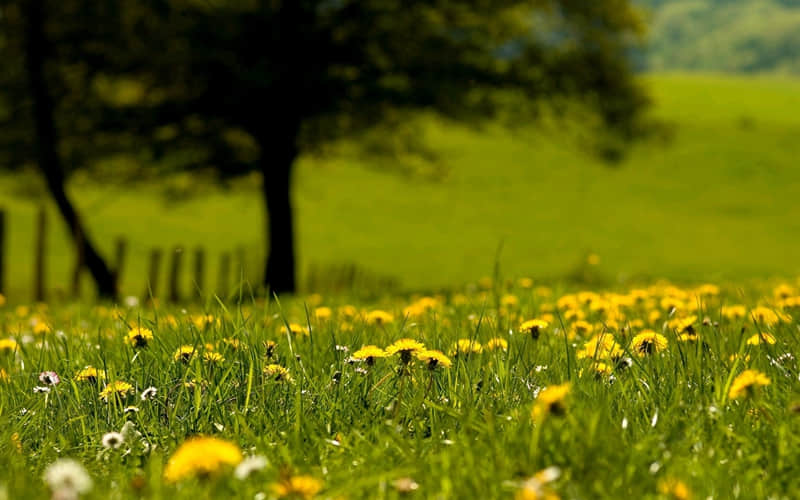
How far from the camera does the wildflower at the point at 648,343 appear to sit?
287 cm

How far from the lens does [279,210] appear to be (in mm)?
14969

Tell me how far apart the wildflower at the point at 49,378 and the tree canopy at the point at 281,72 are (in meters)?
9.98

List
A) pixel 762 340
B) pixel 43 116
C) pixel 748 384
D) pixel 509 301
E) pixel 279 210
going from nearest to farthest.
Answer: pixel 748 384
pixel 762 340
pixel 509 301
pixel 43 116
pixel 279 210

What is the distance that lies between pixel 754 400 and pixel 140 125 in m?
13.1

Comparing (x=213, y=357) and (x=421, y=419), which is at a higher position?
(x=213, y=357)

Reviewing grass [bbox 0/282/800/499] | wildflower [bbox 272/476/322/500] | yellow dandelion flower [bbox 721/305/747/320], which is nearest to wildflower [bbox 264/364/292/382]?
grass [bbox 0/282/800/499]

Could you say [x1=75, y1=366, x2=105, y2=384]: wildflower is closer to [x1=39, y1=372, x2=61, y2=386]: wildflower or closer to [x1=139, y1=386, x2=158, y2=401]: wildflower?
[x1=39, y1=372, x2=61, y2=386]: wildflower

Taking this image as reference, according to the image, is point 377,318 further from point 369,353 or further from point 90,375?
point 90,375

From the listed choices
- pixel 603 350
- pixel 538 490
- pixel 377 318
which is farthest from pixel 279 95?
pixel 538 490

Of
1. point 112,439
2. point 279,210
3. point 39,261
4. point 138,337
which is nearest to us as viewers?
point 112,439

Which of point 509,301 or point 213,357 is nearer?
point 213,357

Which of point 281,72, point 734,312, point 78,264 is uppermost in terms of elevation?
point 281,72

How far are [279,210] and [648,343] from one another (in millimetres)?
12439

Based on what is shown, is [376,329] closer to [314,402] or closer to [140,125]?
[314,402]
